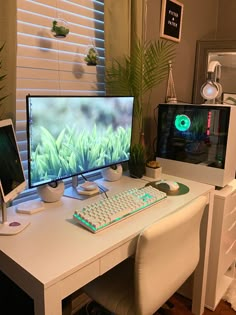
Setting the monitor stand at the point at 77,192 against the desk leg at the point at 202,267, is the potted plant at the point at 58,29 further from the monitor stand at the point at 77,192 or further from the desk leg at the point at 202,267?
the desk leg at the point at 202,267

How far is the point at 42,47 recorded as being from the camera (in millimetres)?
1504

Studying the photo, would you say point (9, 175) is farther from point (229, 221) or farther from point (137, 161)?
point (229, 221)

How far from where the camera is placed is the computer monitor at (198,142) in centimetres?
172

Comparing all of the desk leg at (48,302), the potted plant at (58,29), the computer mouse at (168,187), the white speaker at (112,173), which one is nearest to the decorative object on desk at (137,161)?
the white speaker at (112,173)

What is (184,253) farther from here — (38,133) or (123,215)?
(38,133)

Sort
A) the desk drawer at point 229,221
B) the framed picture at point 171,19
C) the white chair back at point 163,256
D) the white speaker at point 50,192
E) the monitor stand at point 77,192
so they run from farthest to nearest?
the framed picture at point 171,19 < the desk drawer at point 229,221 < the monitor stand at point 77,192 < the white speaker at point 50,192 < the white chair back at point 163,256

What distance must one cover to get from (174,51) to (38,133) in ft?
5.12

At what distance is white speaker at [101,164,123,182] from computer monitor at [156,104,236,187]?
0.39m

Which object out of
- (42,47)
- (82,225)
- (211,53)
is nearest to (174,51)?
(211,53)

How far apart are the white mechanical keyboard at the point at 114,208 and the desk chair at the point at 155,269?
167 mm

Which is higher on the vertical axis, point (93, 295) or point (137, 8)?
point (137, 8)

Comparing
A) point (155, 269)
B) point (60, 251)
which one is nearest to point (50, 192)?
point (60, 251)

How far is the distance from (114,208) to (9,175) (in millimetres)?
432

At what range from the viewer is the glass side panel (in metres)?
1.73
